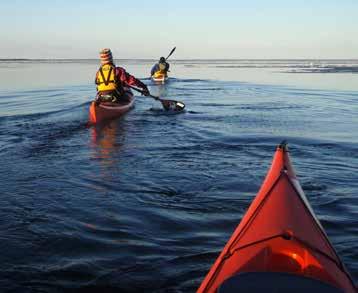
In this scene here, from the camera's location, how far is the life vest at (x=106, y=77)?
50.3 feet

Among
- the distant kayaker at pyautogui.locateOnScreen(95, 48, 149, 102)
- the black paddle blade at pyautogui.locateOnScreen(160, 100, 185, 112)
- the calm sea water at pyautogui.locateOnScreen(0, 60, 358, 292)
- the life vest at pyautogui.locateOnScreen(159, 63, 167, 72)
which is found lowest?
the calm sea water at pyautogui.locateOnScreen(0, 60, 358, 292)

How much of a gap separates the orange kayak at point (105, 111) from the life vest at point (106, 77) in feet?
1.99

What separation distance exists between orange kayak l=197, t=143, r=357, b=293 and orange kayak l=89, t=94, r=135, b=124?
1072 cm

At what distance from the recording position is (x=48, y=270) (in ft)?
16.7

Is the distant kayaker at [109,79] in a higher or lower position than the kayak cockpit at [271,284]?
higher

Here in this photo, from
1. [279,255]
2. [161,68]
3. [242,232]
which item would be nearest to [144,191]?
[242,232]

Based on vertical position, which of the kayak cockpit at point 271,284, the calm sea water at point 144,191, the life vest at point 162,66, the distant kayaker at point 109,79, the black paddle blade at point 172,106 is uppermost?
the life vest at point 162,66

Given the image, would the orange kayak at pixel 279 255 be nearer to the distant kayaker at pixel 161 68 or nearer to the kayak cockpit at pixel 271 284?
the kayak cockpit at pixel 271 284

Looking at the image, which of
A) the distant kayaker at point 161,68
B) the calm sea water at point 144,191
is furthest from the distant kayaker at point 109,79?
the distant kayaker at point 161,68

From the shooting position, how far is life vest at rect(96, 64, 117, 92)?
50.3ft

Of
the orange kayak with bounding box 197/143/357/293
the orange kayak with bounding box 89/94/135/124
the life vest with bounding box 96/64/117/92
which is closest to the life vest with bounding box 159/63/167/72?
the orange kayak with bounding box 89/94/135/124

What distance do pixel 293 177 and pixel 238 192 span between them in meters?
2.68

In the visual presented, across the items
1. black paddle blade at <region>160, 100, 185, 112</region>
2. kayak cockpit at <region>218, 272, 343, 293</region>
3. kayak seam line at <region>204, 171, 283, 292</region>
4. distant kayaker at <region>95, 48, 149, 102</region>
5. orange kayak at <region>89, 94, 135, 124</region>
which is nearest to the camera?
kayak cockpit at <region>218, 272, 343, 293</region>

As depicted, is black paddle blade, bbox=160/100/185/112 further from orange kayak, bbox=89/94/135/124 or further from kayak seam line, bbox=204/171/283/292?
kayak seam line, bbox=204/171/283/292
